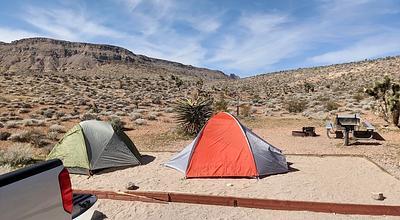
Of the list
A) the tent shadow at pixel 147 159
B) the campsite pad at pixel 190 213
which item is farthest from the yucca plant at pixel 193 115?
the campsite pad at pixel 190 213

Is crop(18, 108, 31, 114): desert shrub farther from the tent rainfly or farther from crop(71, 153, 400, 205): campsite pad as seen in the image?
the tent rainfly

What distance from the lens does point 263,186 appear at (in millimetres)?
9781

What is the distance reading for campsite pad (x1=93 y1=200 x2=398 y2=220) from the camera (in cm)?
773

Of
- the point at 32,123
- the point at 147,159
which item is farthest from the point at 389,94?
the point at 32,123

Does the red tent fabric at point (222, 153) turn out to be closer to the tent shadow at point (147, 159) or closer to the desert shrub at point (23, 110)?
the tent shadow at point (147, 159)

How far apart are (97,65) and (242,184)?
108 m

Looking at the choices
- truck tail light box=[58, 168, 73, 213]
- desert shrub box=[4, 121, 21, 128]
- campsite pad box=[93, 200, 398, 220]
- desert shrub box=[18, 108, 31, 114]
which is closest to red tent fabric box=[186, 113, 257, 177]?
campsite pad box=[93, 200, 398, 220]

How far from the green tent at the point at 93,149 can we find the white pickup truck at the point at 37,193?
8.15 m

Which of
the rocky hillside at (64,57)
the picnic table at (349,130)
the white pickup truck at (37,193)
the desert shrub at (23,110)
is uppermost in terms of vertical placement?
the rocky hillside at (64,57)

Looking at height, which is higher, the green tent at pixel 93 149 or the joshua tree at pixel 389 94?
the joshua tree at pixel 389 94

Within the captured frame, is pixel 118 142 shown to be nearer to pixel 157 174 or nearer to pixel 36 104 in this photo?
pixel 157 174

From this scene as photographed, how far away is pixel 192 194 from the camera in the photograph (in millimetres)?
8734

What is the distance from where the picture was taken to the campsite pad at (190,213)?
7.73 meters

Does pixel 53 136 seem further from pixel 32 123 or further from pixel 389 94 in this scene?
pixel 389 94
